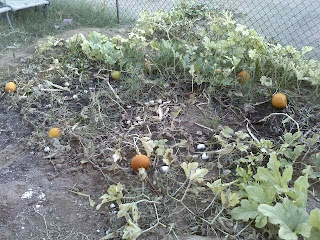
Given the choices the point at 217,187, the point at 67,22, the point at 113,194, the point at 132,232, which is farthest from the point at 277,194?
the point at 67,22

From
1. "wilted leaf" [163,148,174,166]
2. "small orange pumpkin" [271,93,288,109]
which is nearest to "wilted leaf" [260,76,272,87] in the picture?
"small orange pumpkin" [271,93,288,109]

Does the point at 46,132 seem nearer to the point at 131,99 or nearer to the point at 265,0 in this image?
the point at 131,99

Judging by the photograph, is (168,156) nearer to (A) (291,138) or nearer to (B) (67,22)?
(A) (291,138)

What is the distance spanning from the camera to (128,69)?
3.51 m

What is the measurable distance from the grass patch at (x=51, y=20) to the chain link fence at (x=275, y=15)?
20cm

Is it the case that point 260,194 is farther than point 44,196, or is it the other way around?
point 44,196

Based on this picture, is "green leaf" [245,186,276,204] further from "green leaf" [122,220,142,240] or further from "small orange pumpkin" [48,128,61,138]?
"small orange pumpkin" [48,128,61,138]

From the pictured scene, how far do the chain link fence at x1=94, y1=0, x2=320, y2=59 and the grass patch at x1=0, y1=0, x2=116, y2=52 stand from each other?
20 cm

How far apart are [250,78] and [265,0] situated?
273 cm

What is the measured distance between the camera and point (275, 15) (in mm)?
5184

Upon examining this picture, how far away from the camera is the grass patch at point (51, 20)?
487 centimetres

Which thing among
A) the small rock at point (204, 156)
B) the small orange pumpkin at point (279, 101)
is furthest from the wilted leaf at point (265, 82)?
the small rock at point (204, 156)

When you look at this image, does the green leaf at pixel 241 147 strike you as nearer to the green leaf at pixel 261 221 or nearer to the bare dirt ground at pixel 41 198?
the green leaf at pixel 261 221

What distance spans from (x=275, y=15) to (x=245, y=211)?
12.2ft
